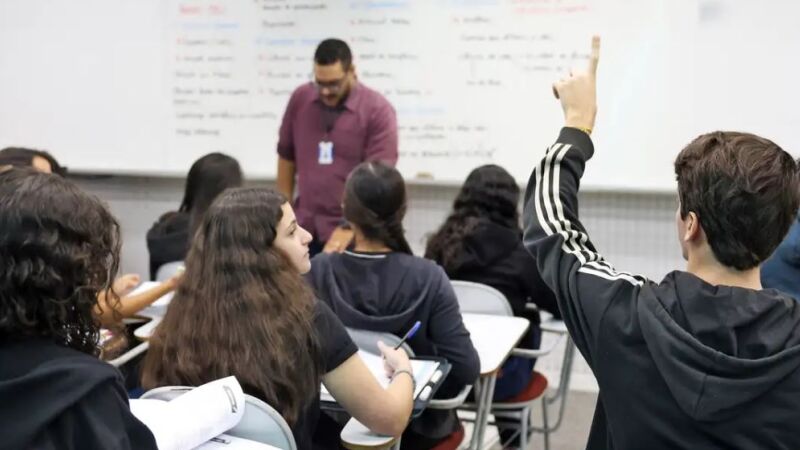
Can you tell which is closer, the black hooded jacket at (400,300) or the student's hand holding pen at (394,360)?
the student's hand holding pen at (394,360)

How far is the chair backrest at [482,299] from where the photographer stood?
2.75 meters

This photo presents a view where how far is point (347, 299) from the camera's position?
2.31 metres

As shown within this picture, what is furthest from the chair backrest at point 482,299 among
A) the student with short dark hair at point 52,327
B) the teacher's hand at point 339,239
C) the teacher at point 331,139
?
the student with short dark hair at point 52,327

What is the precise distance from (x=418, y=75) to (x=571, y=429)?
1.73m

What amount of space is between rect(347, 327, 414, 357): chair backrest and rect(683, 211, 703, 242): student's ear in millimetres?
1080

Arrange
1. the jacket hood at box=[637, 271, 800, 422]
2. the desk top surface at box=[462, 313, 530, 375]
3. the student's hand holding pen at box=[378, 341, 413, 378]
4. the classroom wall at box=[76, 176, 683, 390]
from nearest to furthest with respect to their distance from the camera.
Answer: the jacket hood at box=[637, 271, 800, 422] → the student's hand holding pen at box=[378, 341, 413, 378] → the desk top surface at box=[462, 313, 530, 375] → the classroom wall at box=[76, 176, 683, 390]

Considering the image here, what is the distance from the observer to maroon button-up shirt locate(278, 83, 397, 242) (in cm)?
375

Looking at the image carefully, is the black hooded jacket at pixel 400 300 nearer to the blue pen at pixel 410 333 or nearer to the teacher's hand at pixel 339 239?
the blue pen at pixel 410 333

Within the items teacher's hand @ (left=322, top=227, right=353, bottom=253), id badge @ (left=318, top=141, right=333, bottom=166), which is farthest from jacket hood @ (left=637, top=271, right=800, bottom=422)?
id badge @ (left=318, top=141, right=333, bottom=166)

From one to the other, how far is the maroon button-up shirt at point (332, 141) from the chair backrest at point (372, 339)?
5.16 feet

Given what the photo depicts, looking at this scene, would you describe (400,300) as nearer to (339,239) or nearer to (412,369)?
(412,369)

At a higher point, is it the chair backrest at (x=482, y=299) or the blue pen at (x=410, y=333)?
the blue pen at (x=410, y=333)

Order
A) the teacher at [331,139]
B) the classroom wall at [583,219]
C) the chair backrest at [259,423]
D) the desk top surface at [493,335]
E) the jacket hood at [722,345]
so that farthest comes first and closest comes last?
the classroom wall at [583,219] < the teacher at [331,139] < the desk top surface at [493,335] < the chair backrest at [259,423] < the jacket hood at [722,345]

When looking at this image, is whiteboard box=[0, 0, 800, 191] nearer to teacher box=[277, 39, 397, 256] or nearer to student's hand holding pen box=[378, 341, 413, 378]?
teacher box=[277, 39, 397, 256]
